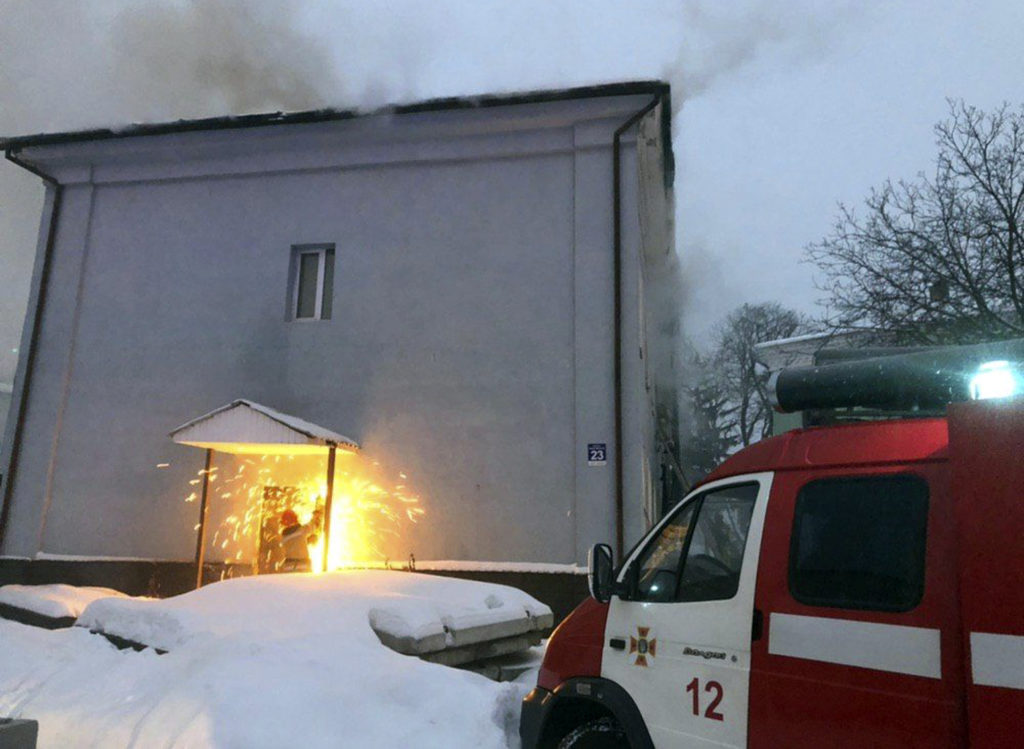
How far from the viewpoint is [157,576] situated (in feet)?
38.5

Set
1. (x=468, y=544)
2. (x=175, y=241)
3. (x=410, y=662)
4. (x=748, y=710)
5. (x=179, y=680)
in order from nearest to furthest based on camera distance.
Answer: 1. (x=748, y=710)
2. (x=179, y=680)
3. (x=410, y=662)
4. (x=468, y=544)
5. (x=175, y=241)

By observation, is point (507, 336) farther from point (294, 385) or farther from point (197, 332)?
point (197, 332)

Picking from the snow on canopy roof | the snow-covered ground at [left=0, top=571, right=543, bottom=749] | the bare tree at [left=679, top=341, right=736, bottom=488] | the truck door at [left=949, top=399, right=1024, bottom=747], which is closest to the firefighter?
the snow on canopy roof

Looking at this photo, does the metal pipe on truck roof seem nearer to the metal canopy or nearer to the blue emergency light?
the blue emergency light

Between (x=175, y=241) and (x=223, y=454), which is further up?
(x=175, y=241)

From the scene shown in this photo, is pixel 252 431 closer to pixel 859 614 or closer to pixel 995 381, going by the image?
pixel 859 614

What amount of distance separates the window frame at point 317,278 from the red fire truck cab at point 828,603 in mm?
9384

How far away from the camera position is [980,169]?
13391mm

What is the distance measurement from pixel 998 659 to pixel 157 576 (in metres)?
11.8

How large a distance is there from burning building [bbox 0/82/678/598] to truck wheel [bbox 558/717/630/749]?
257 inches

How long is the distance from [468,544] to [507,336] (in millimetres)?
3030

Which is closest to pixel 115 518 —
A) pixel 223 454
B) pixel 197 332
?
pixel 223 454

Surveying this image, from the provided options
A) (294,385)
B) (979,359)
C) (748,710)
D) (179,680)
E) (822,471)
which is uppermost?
(294,385)

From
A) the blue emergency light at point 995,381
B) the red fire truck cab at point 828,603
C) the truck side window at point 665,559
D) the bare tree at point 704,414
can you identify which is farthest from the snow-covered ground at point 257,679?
the bare tree at point 704,414
